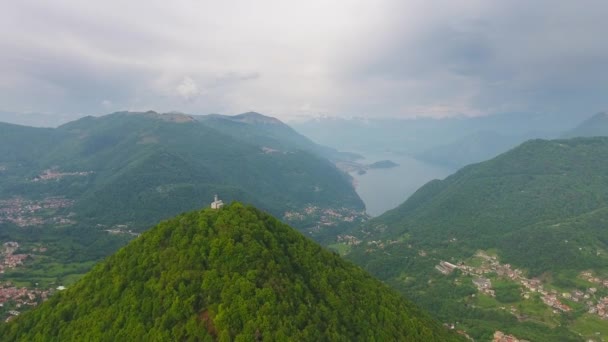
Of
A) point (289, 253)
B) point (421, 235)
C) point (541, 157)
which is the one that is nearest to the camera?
point (289, 253)

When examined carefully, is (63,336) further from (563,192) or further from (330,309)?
(563,192)

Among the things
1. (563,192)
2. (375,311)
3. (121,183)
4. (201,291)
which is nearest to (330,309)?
(375,311)

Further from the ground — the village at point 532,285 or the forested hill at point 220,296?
the forested hill at point 220,296

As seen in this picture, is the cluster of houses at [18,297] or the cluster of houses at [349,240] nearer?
the cluster of houses at [18,297]

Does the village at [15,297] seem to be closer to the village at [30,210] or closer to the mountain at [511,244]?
the village at [30,210]

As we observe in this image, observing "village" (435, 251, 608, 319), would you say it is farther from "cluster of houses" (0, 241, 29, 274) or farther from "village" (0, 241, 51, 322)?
"cluster of houses" (0, 241, 29, 274)

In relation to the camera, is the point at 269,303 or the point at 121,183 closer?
the point at 269,303

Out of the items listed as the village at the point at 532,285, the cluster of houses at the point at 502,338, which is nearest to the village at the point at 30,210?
the village at the point at 532,285
